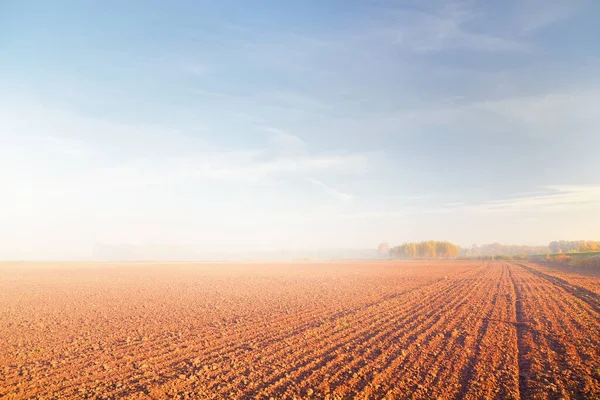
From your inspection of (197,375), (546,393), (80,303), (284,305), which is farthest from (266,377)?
(80,303)

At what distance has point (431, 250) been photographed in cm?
16712

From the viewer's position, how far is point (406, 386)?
728cm

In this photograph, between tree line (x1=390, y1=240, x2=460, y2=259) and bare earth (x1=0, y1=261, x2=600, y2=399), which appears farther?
tree line (x1=390, y1=240, x2=460, y2=259)

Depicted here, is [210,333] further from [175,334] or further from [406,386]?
[406,386]

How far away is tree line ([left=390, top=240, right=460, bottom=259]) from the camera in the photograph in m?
165

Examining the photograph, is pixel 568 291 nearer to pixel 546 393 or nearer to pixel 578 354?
pixel 578 354

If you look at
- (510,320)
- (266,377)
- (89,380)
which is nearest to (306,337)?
(266,377)

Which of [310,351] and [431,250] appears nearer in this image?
[310,351]

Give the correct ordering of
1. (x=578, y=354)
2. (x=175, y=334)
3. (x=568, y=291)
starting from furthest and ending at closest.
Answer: (x=568, y=291) < (x=175, y=334) < (x=578, y=354)

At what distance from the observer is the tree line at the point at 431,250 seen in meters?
165

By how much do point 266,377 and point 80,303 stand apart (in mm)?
18999

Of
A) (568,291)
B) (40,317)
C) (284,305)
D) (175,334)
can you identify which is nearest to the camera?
(175,334)

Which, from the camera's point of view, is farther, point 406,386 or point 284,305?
point 284,305

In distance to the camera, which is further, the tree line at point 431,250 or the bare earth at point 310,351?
the tree line at point 431,250
